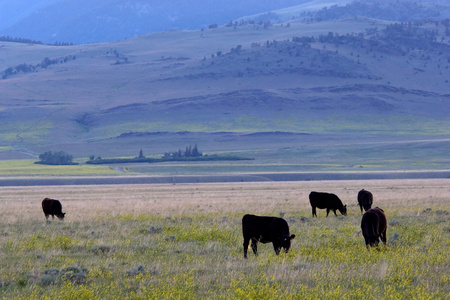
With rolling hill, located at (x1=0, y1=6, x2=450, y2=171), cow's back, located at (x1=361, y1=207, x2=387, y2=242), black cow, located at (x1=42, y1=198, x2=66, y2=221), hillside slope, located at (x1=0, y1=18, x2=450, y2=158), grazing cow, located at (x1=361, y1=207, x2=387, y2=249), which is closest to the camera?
grazing cow, located at (x1=361, y1=207, x2=387, y2=249)

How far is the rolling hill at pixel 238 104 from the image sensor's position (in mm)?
124062

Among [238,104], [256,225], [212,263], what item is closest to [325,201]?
[256,225]

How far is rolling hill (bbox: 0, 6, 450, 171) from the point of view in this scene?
407 feet

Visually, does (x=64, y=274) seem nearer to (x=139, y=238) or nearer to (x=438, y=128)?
(x=139, y=238)

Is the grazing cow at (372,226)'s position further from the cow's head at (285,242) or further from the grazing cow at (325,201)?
the grazing cow at (325,201)

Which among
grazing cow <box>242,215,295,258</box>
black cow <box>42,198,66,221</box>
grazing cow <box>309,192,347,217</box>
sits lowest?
grazing cow <box>309,192,347,217</box>

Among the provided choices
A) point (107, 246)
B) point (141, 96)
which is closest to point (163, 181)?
point (107, 246)

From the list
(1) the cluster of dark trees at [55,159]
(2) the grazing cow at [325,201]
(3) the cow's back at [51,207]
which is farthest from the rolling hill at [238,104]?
(3) the cow's back at [51,207]

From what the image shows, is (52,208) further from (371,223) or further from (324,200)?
(371,223)

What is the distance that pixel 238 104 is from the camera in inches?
6102

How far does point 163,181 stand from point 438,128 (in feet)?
283

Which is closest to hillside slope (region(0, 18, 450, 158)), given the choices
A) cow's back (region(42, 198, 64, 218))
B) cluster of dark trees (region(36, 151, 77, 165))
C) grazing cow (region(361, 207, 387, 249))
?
cluster of dark trees (region(36, 151, 77, 165))

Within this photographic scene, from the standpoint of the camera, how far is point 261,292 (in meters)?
9.99

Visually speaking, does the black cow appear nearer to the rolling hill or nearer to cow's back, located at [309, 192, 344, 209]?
cow's back, located at [309, 192, 344, 209]
